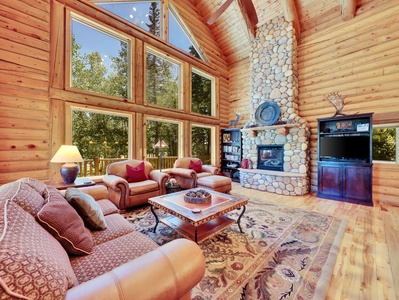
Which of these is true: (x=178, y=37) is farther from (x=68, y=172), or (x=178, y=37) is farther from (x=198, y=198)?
(x=198, y=198)

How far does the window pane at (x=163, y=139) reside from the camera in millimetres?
5174

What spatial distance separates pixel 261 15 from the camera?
5.37 m

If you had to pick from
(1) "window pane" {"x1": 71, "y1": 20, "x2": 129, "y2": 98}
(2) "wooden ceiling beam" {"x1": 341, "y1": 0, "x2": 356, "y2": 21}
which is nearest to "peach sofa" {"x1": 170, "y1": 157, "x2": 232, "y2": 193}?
(1) "window pane" {"x1": 71, "y1": 20, "x2": 129, "y2": 98}

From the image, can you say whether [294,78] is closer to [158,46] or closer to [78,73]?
[158,46]

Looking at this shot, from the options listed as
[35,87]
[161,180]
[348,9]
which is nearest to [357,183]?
[348,9]

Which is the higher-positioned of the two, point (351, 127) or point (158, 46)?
point (158, 46)

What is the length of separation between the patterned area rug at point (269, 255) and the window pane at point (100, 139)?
2.13 meters

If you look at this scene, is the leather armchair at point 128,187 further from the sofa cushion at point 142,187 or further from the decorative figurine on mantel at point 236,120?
the decorative figurine on mantel at point 236,120

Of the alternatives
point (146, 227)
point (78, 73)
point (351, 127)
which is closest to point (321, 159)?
point (351, 127)

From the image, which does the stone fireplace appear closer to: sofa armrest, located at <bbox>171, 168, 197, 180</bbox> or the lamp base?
sofa armrest, located at <bbox>171, 168, 197, 180</bbox>

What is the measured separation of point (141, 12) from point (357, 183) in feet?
22.5

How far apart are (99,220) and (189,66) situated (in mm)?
5427

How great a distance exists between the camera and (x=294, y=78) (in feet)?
16.1

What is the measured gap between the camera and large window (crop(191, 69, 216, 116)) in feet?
20.3
